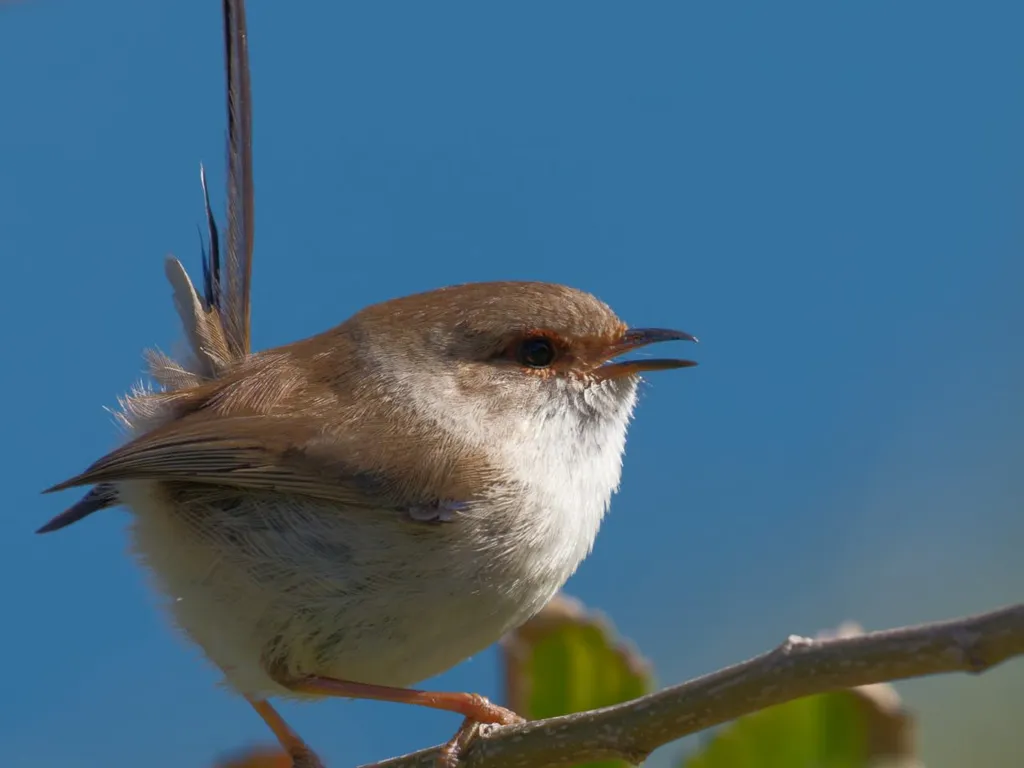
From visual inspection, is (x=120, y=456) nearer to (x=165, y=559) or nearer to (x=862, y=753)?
(x=165, y=559)

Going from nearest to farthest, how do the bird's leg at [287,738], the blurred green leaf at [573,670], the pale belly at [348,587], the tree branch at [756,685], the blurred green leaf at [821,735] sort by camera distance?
the tree branch at [756,685]
the blurred green leaf at [821,735]
the blurred green leaf at [573,670]
the pale belly at [348,587]
the bird's leg at [287,738]

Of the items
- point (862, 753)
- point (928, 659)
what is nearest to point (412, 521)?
point (862, 753)

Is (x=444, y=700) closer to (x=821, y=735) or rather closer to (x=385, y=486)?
(x=385, y=486)

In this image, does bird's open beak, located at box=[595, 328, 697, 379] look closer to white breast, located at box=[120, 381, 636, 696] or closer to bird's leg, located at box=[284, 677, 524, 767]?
white breast, located at box=[120, 381, 636, 696]

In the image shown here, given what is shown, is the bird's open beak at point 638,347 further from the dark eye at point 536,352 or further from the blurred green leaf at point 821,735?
the blurred green leaf at point 821,735

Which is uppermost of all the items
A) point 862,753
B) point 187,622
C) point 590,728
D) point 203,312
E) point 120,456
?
point 203,312

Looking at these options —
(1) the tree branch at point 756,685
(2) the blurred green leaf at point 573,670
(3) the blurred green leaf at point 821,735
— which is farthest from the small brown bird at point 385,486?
(3) the blurred green leaf at point 821,735

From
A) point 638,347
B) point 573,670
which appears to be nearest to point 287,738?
point 573,670
